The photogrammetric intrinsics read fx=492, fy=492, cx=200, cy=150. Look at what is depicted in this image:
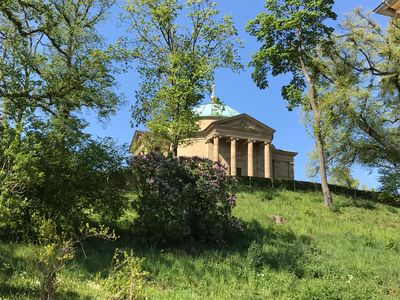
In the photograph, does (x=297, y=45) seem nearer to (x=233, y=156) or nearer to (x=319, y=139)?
(x=319, y=139)

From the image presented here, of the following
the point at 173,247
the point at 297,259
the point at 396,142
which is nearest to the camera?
the point at 297,259

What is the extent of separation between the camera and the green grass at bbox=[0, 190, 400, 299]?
9.74m

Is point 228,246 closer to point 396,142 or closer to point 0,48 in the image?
point 0,48

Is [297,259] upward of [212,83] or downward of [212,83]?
downward

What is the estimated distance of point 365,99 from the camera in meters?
27.6

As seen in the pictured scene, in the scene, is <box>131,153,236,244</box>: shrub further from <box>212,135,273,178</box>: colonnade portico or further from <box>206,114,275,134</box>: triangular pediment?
<box>206,114,275,134</box>: triangular pediment

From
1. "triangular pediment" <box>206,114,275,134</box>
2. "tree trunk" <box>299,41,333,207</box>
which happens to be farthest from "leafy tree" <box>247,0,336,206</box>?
"triangular pediment" <box>206,114,275,134</box>

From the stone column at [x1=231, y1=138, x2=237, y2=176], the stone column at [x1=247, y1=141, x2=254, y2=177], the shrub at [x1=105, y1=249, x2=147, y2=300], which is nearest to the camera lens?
the shrub at [x1=105, y1=249, x2=147, y2=300]

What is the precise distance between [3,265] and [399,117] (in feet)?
84.4

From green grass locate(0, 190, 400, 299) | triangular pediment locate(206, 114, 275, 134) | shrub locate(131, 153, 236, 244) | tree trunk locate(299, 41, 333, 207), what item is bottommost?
green grass locate(0, 190, 400, 299)

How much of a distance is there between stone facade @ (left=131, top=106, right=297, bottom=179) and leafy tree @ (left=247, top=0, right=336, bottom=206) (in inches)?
877

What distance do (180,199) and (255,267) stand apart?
3393mm

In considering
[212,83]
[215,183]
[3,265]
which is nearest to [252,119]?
[212,83]

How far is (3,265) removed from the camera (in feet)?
31.9
